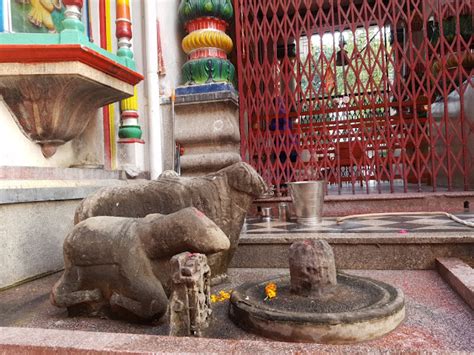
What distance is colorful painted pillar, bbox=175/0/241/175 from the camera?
13.6ft

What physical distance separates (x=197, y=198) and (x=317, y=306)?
3.08 ft

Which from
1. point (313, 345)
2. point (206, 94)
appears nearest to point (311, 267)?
point (313, 345)

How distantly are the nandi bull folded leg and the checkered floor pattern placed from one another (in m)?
1.48

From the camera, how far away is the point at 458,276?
6.58 ft

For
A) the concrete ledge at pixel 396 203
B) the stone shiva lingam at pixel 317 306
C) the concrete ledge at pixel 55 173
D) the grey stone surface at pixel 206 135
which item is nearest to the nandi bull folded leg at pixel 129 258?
the stone shiva lingam at pixel 317 306

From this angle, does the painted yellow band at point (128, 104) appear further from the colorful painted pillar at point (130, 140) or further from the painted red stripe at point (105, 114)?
the painted red stripe at point (105, 114)

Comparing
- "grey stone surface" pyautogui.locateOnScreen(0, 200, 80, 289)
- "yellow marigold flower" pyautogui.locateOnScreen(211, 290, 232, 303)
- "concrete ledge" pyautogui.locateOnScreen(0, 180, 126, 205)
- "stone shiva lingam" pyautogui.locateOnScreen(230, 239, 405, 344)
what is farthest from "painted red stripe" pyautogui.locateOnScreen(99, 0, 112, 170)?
"stone shiva lingam" pyautogui.locateOnScreen(230, 239, 405, 344)

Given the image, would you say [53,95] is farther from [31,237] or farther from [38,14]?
[31,237]

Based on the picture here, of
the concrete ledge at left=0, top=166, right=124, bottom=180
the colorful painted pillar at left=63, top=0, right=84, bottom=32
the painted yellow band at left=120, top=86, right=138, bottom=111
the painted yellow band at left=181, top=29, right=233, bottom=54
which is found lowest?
the concrete ledge at left=0, top=166, right=124, bottom=180

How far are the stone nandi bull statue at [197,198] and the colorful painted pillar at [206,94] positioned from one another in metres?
1.94

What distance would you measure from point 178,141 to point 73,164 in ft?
4.58

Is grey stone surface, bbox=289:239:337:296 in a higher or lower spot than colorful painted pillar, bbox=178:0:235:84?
lower

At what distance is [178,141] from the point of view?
14.2ft

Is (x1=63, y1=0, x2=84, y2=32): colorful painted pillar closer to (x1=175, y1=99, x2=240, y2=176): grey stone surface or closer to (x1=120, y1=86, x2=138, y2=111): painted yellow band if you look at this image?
(x1=120, y1=86, x2=138, y2=111): painted yellow band
